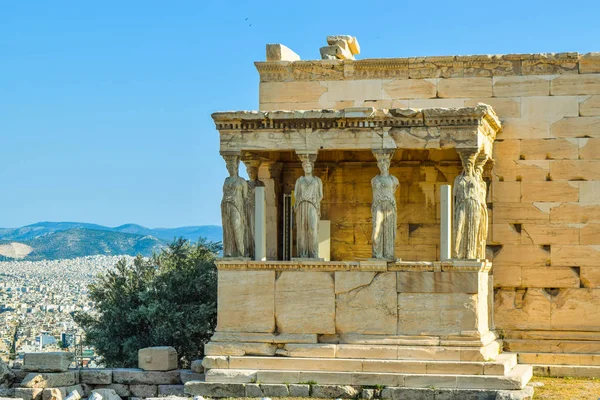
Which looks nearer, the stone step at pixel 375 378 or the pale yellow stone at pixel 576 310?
the stone step at pixel 375 378

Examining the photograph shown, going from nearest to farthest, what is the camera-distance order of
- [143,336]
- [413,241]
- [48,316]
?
1. [413,241]
2. [143,336]
3. [48,316]

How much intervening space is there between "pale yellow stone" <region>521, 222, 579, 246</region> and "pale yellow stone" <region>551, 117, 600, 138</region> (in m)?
1.47

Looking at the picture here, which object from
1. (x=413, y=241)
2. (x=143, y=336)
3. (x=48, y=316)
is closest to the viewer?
(x=413, y=241)

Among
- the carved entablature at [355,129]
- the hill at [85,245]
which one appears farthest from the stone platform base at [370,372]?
the hill at [85,245]

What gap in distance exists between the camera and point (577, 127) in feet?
67.5

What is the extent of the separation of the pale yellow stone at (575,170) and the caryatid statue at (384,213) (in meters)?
3.14

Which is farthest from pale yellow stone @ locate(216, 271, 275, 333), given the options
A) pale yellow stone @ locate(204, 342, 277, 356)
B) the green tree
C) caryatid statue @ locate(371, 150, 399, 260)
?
the green tree

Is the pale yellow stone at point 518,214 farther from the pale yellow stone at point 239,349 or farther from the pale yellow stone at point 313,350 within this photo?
the pale yellow stone at point 239,349

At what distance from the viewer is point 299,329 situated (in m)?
19.1

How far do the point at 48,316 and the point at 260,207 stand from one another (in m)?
24.3

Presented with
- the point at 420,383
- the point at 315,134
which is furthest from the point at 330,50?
the point at 420,383

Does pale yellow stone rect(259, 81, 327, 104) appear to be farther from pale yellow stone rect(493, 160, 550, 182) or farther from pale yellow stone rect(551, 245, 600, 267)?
pale yellow stone rect(551, 245, 600, 267)

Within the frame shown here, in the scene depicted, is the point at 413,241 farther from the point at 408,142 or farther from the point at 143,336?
the point at 143,336

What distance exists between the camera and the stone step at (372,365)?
1828cm
